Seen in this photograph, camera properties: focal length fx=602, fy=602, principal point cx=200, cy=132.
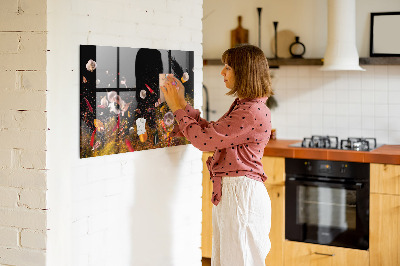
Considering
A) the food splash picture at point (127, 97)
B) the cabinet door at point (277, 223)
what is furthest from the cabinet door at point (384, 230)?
the food splash picture at point (127, 97)

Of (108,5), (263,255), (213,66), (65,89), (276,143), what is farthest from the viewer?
(213,66)

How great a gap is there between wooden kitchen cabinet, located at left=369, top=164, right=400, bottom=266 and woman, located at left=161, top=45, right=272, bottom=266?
4.78 feet

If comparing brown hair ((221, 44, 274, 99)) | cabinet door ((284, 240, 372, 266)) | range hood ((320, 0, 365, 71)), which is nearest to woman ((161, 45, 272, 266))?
brown hair ((221, 44, 274, 99))

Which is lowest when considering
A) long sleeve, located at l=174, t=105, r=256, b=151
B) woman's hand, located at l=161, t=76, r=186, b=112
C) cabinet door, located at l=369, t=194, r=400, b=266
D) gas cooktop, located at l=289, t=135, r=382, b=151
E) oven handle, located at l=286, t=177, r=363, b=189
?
cabinet door, located at l=369, t=194, r=400, b=266

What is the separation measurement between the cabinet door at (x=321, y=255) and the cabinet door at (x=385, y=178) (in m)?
0.47

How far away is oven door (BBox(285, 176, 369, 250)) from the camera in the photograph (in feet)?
13.7

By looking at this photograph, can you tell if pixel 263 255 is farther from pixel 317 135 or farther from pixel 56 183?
pixel 317 135

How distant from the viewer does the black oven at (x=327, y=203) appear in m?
4.17

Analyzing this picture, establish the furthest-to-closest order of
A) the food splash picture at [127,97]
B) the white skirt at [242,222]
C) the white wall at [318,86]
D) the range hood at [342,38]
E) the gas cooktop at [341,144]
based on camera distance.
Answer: the white wall at [318,86] < the range hood at [342,38] < the gas cooktop at [341,144] < the white skirt at [242,222] < the food splash picture at [127,97]

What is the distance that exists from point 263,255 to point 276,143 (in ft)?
6.43

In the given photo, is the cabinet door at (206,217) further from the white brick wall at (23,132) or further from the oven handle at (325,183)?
the white brick wall at (23,132)

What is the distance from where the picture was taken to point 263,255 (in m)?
2.87

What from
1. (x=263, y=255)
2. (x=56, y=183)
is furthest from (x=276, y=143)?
(x=56, y=183)

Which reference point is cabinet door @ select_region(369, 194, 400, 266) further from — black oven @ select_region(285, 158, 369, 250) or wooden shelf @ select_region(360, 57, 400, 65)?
wooden shelf @ select_region(360, 57, 400, 65)
